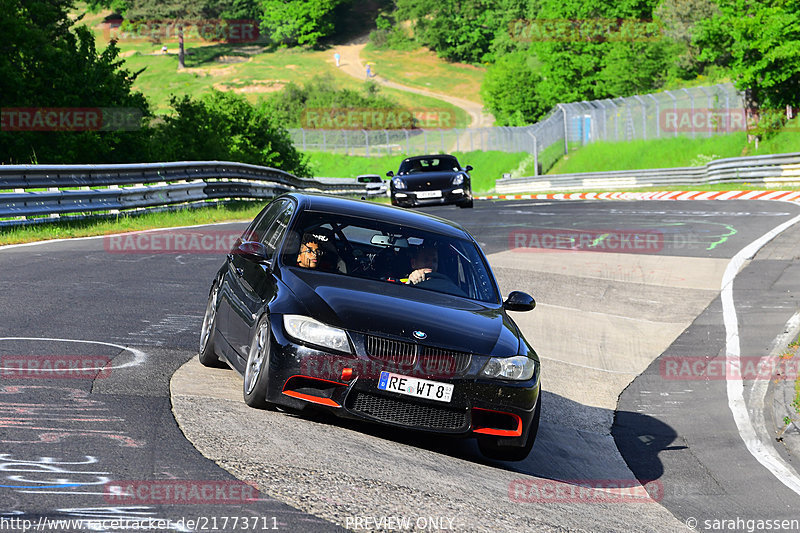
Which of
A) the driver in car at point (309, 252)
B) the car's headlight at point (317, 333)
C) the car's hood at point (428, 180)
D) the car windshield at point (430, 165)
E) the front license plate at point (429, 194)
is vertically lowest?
the front license plate at point (429, 194)

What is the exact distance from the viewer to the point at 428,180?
2703cm

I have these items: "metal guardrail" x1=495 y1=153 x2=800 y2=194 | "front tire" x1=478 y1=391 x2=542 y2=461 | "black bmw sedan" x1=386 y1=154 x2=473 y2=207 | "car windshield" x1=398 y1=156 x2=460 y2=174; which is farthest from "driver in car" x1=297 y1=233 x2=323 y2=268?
"metal guardrail" x1=495 y1=153 x2=800 y2=194

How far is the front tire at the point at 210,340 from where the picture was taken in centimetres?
802

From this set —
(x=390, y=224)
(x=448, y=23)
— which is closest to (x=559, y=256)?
(x=390, y=224)

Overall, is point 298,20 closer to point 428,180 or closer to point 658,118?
point 658,118

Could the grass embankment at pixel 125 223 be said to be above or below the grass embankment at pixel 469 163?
above

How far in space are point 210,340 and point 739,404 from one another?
15.6 feet

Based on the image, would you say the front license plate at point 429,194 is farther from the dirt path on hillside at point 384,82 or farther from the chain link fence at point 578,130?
the dirt path on hillside at point 384,82

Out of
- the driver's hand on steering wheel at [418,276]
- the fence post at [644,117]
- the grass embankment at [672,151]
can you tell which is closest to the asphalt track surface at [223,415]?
the driver's hand on steering wheel at [418,276]

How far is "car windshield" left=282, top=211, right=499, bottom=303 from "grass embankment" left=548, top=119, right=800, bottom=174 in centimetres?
3821

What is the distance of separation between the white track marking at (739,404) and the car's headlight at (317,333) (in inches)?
131

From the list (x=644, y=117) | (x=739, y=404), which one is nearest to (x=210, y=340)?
(x=739, y=404)

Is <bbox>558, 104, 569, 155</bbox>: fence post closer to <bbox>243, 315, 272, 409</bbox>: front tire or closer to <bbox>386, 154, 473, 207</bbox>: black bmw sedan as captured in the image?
<bbox>386, 154, 473, 207</bbox>: black bmw sedan

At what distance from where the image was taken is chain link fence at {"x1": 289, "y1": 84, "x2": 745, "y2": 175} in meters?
48.2
